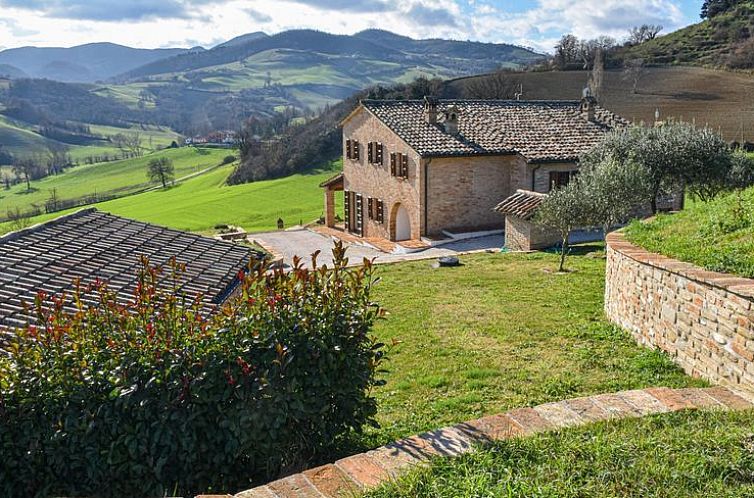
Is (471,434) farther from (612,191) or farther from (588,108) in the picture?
(588,108)

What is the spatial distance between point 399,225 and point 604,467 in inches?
1015

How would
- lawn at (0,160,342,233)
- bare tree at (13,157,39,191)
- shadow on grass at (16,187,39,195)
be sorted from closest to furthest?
1. lawn at (0,160,342,233)
2. shadow on grass at (16,187,39,195)
3. bare tree at (13,157,39,191)

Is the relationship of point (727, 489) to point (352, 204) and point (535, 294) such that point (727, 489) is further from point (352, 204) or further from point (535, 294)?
point (352, 204)

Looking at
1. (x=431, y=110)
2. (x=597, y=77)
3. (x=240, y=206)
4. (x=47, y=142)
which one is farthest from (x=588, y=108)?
(x=47, y=142)

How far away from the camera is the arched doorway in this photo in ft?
97.8

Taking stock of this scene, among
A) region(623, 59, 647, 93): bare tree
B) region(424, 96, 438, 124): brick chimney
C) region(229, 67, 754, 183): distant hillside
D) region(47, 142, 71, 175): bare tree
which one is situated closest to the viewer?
region(424, 96, 438, 124): brick chimney

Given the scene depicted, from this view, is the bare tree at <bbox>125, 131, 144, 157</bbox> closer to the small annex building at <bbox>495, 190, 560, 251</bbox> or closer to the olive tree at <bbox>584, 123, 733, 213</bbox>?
the small annex building at <bbox>495, 190, 560, 251</bbox>

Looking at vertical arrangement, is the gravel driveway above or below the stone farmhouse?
below

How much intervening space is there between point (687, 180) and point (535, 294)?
8557mm

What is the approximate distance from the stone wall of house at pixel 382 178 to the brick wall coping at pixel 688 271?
16968mm

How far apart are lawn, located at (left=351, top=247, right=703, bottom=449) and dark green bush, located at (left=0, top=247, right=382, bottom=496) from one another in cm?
114

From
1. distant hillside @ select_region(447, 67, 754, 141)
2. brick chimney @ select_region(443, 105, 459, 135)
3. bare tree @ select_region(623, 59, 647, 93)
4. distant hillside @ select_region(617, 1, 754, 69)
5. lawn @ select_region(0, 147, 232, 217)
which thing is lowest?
lawn @ select_region(0, 147, 232, 217)

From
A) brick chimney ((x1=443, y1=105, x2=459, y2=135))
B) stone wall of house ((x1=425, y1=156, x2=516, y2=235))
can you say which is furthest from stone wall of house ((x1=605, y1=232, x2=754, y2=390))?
brick chimney ((x1=443, y1=105, x2=459, y2=135))

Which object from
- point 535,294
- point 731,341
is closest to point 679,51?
point 535,294
